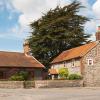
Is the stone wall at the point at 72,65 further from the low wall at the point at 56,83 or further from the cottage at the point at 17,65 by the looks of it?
the low wall at the point at 56,83

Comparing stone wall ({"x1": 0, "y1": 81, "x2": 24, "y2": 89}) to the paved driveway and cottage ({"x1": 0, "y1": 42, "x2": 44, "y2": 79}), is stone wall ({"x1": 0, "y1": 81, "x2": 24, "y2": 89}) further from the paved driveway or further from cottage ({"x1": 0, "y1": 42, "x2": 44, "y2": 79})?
the paved driveway

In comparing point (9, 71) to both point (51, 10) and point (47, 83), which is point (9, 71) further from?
point (51, 10)

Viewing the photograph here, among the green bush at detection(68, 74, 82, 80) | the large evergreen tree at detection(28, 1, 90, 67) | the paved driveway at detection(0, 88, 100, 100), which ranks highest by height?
Result: the large evergreen tree at detection(28, 1, 90, 67)

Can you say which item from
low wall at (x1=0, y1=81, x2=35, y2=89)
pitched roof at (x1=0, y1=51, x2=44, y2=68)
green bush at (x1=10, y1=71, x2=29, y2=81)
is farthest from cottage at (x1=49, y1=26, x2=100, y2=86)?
low wall at (x1=0, y1=81, x2=35, y2=89)

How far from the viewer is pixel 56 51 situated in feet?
245

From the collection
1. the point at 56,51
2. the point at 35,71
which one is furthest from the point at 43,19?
the point at 35,71

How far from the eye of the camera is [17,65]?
57.9 meters

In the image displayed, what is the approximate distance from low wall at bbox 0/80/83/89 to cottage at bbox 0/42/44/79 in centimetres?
1002

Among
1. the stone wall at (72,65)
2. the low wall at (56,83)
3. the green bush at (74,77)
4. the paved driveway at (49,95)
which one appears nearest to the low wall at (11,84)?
the low wall at (56,83)

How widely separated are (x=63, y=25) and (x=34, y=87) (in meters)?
28.7

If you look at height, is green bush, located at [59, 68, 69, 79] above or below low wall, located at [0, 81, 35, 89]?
above

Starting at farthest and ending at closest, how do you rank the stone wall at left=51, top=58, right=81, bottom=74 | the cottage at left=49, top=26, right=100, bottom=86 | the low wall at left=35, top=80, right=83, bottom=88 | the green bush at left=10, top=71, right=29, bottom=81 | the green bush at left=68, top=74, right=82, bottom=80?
the stone wall at left=51, top=58, right=81, bottom=74 → the cottage at left=49, top=26, right=100, bottom=86 → the green bush at left=68, top=74, right=82, bottom=80 → the green bush at left=10, top=71, right=29, bottom=81 → the low wall at left=35, top=80, right=83, bottom=88

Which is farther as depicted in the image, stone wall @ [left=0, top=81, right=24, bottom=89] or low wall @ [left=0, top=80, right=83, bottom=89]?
low wall @ [left=0, top=80, right=83, bottom=89]

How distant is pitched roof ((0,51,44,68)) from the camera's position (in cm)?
5796
